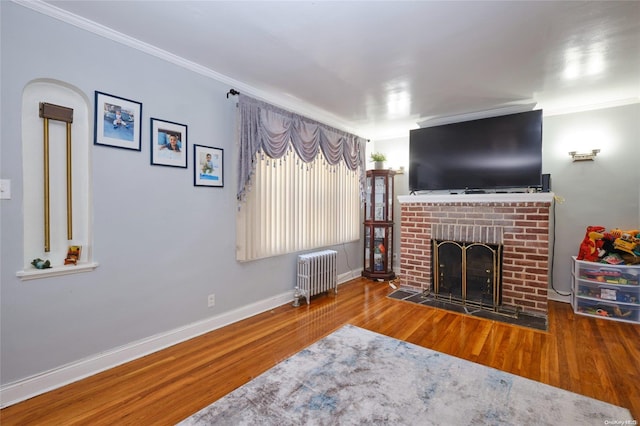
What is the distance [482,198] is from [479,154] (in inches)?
24.4

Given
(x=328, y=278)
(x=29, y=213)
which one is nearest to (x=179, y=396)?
(x=29, y=213)

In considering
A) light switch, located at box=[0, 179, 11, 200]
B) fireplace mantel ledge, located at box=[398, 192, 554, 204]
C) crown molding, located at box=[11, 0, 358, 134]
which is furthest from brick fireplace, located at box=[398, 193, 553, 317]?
light switch, located at box=[0, 179, 11, 200]

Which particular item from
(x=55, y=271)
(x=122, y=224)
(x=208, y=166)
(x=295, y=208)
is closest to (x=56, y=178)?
(x=122, y=224)

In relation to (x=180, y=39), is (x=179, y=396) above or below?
below

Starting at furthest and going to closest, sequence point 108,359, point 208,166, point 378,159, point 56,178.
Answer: point 378,159
point 208,166
point 108,359
point 56,178

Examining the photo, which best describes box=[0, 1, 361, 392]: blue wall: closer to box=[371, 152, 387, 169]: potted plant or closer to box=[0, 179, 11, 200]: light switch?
box=[0, 179, 11, 200]: light switch

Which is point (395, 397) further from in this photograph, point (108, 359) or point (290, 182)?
point (290, 182)

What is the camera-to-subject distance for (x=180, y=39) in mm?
2311

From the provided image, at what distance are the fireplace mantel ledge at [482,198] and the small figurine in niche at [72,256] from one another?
3.81 meters

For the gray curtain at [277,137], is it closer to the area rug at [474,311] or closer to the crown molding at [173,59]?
the crown molding at [173,59]

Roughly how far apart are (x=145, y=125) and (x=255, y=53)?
111 centimetres

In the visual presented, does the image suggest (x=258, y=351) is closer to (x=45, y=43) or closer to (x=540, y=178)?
(x=45, y=43)

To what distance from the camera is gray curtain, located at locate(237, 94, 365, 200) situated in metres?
3.03

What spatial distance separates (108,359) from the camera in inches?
87.6
